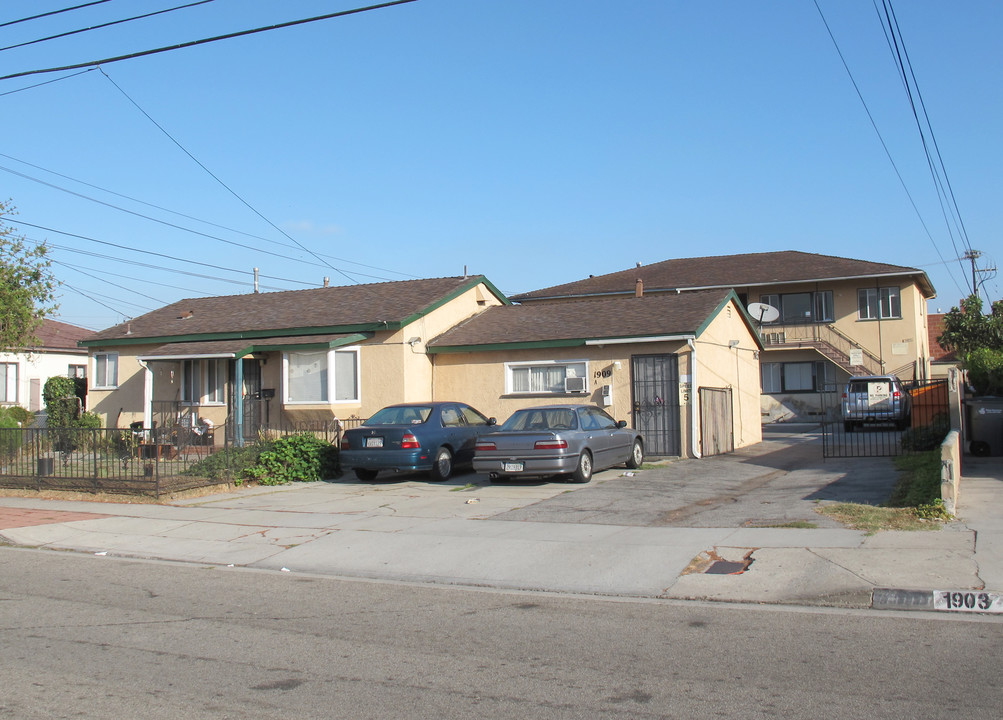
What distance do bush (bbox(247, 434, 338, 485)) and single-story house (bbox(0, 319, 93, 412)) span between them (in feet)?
64.8

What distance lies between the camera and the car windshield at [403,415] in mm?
16688

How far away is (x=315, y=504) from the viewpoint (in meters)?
14.0

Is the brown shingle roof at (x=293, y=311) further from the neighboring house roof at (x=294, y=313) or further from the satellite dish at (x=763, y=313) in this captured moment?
the satellite dish at (x=763, y=313)

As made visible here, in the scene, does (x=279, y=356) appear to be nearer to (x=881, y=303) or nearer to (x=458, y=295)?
(x=458, y=295)

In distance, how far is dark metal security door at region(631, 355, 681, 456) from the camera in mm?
18938

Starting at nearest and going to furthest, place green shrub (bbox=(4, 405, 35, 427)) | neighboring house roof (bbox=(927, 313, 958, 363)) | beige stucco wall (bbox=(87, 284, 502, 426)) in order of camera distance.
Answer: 1. beige stucco wall (bbox=(87, 284, 502, 426))
2. green shrub (bbox=(4, 405, 35, 427))
3. neighboring house roof (bbox=(927, 313, 958, 363))

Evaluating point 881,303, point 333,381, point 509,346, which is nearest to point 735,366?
point 509,346

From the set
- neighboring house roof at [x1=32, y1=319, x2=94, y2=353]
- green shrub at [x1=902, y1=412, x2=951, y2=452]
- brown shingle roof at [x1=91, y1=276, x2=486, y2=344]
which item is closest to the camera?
green shrub at [x1=902, y1=412, x2=951, y2=452]

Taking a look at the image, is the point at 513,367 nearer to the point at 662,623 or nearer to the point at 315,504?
the point at 315,504

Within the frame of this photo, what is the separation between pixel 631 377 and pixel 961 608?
12.3 m

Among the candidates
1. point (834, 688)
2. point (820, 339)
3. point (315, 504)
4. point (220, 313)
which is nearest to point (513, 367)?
point (315, 504)

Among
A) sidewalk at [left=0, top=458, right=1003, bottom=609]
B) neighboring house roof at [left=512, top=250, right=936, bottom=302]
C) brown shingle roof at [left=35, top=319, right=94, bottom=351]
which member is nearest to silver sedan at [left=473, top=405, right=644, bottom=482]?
sidewalk at [left=0, top=458, right=1003, bottom=609]

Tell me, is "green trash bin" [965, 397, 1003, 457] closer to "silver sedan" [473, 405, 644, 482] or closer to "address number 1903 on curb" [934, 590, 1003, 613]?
"silver sedan" [473, 405, 644, 482]

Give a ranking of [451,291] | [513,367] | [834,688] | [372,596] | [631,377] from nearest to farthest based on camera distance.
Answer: [834,688]
[372,596]
[631,377]
[513,367]
[451,291]
